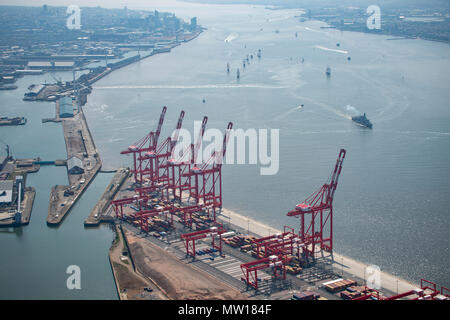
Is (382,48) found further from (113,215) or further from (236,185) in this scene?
(113,215)

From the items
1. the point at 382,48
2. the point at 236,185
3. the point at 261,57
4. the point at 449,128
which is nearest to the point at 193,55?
the point at 261,57

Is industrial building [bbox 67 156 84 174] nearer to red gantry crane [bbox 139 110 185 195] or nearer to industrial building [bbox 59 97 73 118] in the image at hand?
red gantry crane [bbox 139 110 185 195]

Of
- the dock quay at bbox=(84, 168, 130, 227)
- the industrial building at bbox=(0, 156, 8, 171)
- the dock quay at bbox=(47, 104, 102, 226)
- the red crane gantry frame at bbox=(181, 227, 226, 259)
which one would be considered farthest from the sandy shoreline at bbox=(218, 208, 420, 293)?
the industrial building at bbox=(0, 156, 8, 171)

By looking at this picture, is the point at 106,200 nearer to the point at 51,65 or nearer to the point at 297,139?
the point at 297,139

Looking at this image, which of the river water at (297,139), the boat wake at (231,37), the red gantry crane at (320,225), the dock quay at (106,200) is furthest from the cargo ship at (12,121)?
the boat wake at (231,37)

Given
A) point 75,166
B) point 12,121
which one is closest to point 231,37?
point 12,121

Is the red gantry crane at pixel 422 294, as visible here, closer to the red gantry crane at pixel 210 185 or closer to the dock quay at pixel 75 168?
the red gantry crane at pixel 210 185
